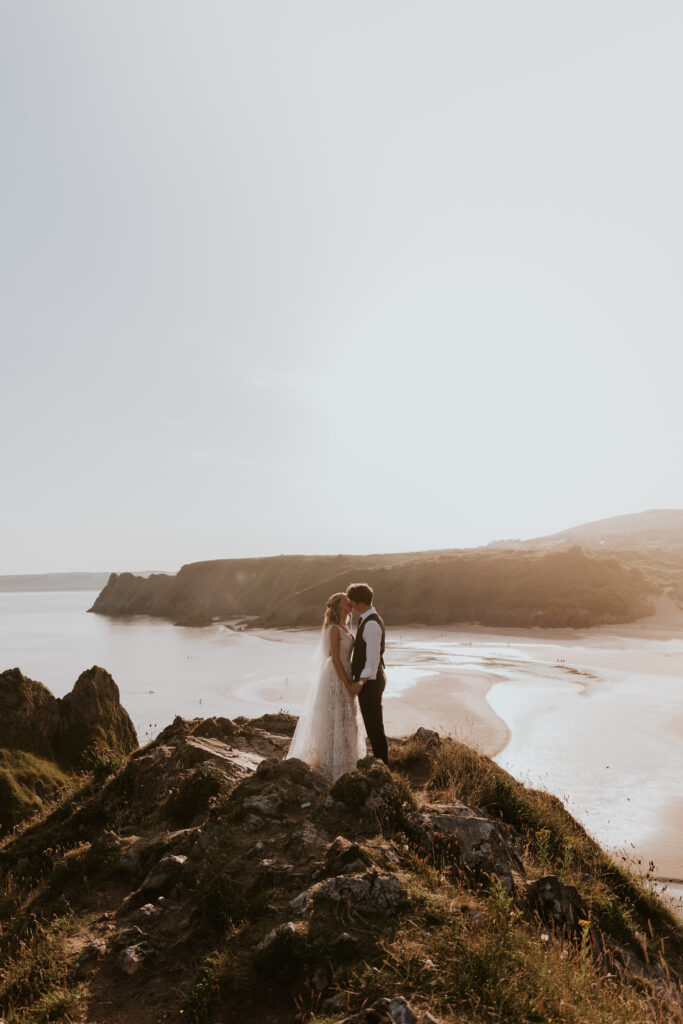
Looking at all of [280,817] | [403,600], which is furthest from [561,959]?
[403,600]

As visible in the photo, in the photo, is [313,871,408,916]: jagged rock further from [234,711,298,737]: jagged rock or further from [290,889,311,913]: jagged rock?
[234,711,298,737]: jagged rock

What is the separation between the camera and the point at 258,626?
2653 inches

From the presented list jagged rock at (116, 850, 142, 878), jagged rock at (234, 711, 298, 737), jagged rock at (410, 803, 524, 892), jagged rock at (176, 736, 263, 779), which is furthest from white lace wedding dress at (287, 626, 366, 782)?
jagged rock at (234, 711, 298, 737)

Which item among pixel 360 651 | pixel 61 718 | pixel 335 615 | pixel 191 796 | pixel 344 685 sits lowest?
pixel 61 718

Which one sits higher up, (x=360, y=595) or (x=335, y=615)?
(x=360, y=595)

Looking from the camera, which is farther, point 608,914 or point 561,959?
point 608,914

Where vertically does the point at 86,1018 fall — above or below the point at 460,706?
above

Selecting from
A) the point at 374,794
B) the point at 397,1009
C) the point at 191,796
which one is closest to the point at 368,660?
the point at 374,794

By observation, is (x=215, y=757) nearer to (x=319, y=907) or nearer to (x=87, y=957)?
(x=87, y=957)

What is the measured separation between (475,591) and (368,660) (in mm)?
59560

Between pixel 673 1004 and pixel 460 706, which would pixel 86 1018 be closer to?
pixel 673 1004

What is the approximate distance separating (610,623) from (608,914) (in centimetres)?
5447

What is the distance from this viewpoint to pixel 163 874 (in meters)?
5.90

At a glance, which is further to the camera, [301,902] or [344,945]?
[301,902]
